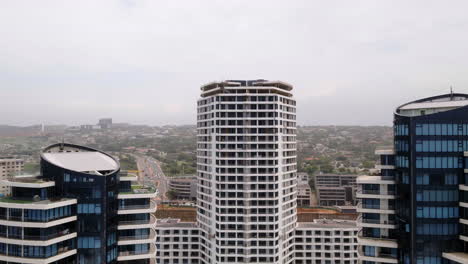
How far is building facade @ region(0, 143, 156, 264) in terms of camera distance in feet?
133

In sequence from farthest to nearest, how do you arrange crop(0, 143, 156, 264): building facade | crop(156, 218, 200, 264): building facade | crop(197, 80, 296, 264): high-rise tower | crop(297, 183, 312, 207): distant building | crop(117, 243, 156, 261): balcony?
crop(297, 183, 312, 207): distant building → crop(156, 218, 200, 264): building facade → crop(197, 80, 296, 264): high-rise tower → crop(117, 243, 156, 261): balcony → crop(0, 143, 156, 264): building facade

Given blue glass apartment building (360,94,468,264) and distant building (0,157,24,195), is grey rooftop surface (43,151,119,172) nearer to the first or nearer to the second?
blue glass apartment building (360,94,468,264)

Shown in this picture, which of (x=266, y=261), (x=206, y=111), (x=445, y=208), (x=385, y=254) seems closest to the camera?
(x=445, y=208)

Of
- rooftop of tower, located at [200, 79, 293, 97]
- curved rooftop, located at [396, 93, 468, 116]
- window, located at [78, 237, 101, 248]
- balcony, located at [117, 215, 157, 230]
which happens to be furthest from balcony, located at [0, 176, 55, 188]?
curved rooftop, located at [396, 93, 468, 116]

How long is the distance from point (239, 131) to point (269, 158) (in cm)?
723

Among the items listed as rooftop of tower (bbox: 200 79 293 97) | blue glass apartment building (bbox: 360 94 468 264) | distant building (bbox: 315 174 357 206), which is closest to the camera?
blue glass apartment building (bbox: 360 94 468 264)

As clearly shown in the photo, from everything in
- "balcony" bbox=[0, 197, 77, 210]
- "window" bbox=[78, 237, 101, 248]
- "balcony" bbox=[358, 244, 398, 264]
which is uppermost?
"balcony" bbox=[0, 197, 77, 210]

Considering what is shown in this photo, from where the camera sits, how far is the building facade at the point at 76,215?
40.5m

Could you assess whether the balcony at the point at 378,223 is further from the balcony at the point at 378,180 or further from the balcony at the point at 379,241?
the balcony at the point at 378,180

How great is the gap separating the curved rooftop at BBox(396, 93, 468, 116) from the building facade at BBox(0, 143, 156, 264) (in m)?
33.1

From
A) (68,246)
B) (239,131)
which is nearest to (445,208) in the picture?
(239,131)

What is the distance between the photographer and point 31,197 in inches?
1668

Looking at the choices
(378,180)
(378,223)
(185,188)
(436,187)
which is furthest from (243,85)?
(185,188)

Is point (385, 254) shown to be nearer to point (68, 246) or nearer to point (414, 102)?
point (414, 102)
